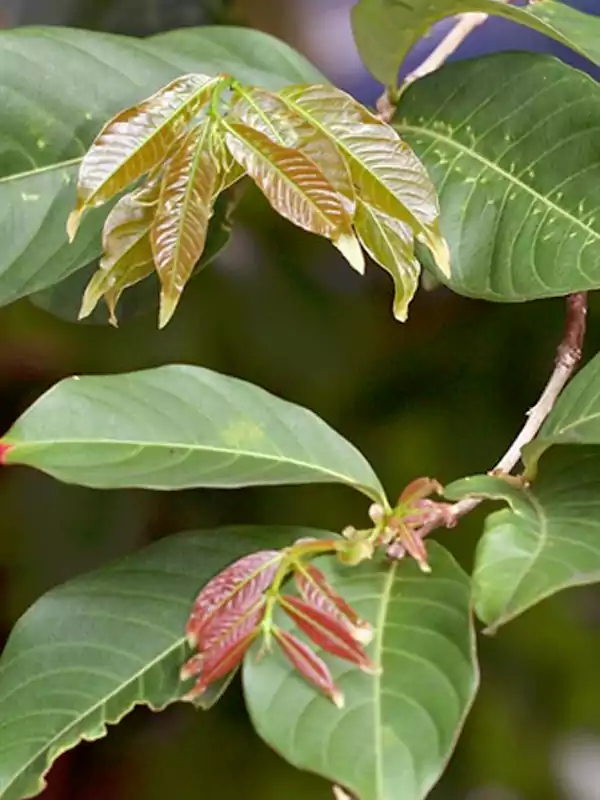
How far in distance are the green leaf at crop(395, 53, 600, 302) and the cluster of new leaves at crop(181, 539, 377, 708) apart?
21 cm

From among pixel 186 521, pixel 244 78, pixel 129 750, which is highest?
pixel 244 78

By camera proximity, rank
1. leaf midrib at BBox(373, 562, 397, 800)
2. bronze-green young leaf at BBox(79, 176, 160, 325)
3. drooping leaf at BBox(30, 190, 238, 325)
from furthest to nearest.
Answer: drooping leaf at BBox(30, 190, 238, 325) → bronze-green young leaf at BBox(79, 176, 160, 325) → leaf midrib at BBox(373, 562, 397, 800)

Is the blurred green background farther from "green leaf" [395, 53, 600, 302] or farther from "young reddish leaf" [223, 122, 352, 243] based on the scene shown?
"young reddish leaf" [223, 122, 352, 243]

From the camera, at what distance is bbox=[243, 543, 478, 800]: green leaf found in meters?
0.37

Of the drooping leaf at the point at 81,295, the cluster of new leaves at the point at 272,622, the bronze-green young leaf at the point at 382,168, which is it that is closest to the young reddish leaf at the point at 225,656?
the cluster of new leaves at the point at 272,622

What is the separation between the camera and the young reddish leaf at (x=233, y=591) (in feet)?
1.40

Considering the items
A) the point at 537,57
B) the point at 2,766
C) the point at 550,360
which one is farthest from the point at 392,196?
the point at 550,360

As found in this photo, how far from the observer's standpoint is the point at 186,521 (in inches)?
37.9

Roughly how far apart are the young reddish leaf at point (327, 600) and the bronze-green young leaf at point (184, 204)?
0.15m

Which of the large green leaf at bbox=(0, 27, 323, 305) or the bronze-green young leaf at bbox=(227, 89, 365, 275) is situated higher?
the bronze-green young leaf at bbox=(227, 89, 365, 275)

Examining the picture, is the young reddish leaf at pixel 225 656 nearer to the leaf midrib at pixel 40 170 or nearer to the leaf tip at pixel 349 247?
the leaf tip at pixel 349 247

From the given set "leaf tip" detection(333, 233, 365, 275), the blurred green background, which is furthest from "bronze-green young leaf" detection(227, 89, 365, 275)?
the blurred green background

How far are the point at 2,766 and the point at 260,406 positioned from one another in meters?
0.22

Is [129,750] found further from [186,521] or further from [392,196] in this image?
[392,196]
